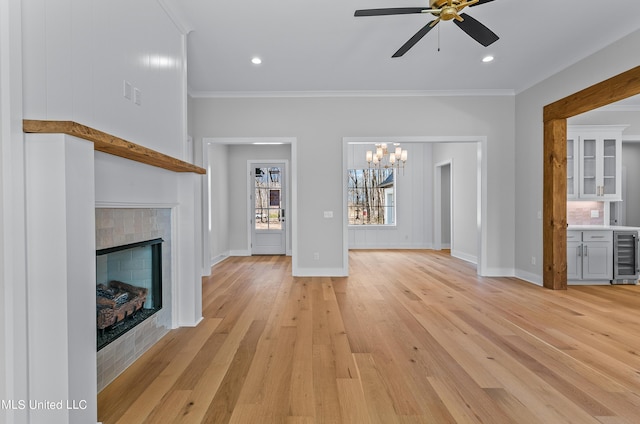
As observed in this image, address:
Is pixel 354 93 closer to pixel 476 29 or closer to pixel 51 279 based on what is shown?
pixel 476 29

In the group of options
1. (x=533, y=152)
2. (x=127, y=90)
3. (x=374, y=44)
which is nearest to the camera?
(x=127, y=90)

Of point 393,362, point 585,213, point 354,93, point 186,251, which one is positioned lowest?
point 393,362

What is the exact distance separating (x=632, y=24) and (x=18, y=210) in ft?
16.7

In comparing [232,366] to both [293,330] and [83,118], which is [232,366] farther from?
[83,118]

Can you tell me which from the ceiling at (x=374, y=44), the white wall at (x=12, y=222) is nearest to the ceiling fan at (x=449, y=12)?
the ceiling at (x=374, y=44)

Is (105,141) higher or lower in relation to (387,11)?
lower

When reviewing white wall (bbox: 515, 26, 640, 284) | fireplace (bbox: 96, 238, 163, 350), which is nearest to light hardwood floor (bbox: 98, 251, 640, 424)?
fireplace (bbox: 96, 238, 163, 350)

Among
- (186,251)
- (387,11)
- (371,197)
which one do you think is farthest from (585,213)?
(186,251)

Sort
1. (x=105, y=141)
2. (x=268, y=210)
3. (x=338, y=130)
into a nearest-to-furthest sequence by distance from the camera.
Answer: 1. (x=105, y=141)
2. (x=338, y=130)
3. (x=268, y=210)

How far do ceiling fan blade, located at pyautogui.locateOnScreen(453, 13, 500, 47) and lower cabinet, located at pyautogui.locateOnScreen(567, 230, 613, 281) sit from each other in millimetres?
3341

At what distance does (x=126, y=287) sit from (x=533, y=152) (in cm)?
534

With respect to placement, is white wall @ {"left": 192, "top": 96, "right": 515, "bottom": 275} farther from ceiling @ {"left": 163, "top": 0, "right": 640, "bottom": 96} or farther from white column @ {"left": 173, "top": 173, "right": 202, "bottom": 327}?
white column @ {"left": 173, "top": 173, "right": 202, "bottom": 327}

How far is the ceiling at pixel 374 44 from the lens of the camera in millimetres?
2889

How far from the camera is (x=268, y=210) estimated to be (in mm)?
7582
